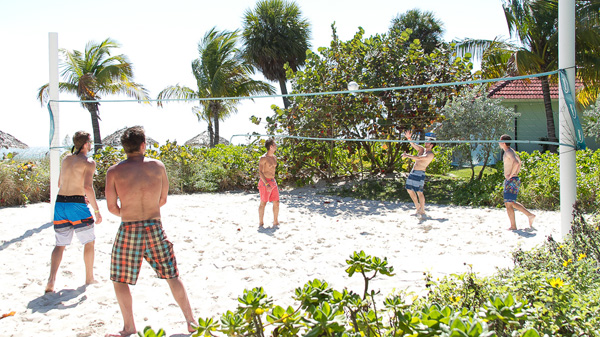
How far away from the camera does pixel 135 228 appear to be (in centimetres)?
314

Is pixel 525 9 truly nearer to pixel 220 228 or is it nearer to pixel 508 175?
pixel 508 175

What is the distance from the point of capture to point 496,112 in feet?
32.3

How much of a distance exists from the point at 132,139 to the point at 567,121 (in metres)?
4.20

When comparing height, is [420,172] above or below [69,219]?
above

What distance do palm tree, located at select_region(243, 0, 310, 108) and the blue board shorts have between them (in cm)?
1771

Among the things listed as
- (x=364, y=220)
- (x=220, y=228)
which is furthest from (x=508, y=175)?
(x=220, y=228)

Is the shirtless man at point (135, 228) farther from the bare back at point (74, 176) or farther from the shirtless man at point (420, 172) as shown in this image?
the shirtless man at point (420, 172)

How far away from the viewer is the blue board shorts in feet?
13.6

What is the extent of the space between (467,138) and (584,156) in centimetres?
237

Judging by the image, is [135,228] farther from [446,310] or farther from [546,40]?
[546,40]

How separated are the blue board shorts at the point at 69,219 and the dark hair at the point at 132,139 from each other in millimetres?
1403

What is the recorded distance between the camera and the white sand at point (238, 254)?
374 cm

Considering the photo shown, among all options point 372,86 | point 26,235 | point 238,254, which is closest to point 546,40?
point 372,86

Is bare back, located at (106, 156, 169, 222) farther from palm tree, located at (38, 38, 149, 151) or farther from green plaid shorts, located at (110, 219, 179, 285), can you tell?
palm tree, located at (38, 38, 149, 151)
